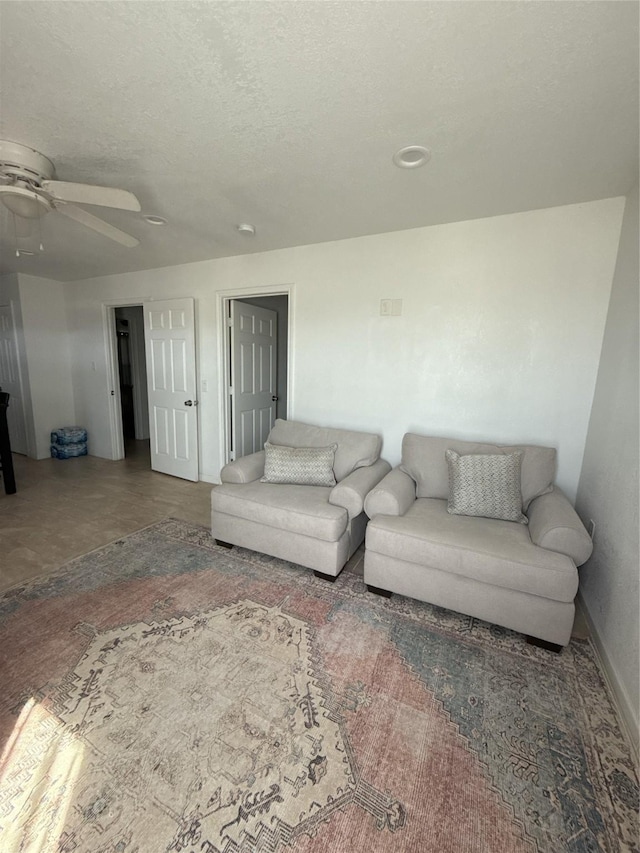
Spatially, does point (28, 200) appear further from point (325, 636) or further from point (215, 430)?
point (325, 636)

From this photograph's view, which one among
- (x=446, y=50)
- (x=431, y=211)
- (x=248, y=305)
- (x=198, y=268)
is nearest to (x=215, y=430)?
(x=248, y=305)

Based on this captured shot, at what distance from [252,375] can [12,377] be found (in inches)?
139

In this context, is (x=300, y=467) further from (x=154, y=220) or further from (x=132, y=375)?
(x=132, y=375)

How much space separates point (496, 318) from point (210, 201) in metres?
2.13

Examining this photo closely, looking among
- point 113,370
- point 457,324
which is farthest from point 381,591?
point 113,370

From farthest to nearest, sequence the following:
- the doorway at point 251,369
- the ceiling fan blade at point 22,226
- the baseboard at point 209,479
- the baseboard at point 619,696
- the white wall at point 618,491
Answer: the baseboard at point 209,479 < the doorway at point 251,369 < the ceiling fan blade at point 22,226 < the white wall at point 618,491 < the baseboard at point 619,696

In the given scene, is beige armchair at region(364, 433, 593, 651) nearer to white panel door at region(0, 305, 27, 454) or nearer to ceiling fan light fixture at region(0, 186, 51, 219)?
ceiling fan light fixture at region(0, 186, 51, 219)

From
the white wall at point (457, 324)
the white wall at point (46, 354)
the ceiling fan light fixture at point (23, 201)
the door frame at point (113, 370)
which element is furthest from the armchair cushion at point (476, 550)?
the white wall at point (46, 354)

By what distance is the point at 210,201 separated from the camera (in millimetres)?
2273

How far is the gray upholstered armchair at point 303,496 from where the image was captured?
2205 millimetres

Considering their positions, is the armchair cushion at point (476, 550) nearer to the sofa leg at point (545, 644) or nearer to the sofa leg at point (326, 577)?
the sofa leg at point (545, 644)

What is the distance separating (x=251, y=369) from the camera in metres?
4.00

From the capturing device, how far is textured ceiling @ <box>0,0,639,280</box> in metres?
1.09

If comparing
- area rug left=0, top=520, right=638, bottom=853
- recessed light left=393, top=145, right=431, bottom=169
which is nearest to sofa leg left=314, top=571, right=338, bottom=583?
area rug left=0, top=520, right=638, bottom=853
